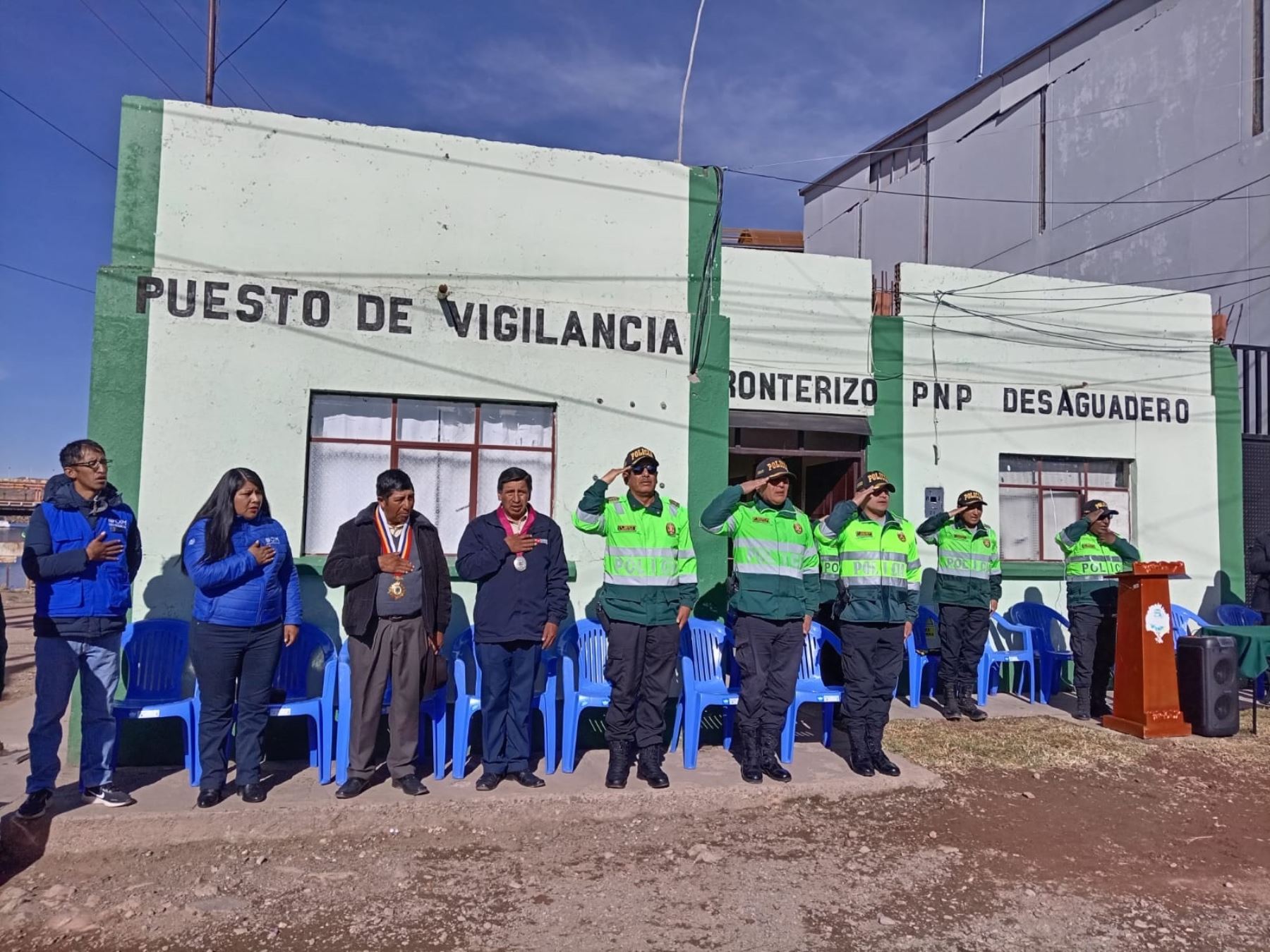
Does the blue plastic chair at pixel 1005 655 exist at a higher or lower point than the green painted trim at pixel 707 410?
lower

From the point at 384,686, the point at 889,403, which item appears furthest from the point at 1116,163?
the point at 384,686

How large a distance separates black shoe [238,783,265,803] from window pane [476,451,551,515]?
240cm

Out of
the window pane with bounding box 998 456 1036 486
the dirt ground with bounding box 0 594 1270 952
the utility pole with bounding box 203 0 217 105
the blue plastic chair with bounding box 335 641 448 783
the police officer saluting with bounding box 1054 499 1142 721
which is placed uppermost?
the utility pole with bounding box 203 0 217 105

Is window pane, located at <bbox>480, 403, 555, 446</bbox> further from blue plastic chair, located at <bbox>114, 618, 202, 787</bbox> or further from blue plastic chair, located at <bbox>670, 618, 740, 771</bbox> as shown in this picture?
blue plastic chair, located at <bbox>114, 618, 202, 787</bbox>

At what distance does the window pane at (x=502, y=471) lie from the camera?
21.6 ft

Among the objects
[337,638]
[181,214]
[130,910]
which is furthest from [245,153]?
[130,910]

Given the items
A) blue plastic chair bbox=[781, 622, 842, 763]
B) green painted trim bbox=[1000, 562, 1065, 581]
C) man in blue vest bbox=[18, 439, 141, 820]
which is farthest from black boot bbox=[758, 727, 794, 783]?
green painted trim bbox=[1000, 562, 1065, 581]

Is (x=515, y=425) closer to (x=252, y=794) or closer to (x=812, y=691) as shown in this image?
(x=812, y=691)

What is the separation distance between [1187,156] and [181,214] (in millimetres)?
14789

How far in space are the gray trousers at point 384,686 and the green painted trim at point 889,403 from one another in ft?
16.8

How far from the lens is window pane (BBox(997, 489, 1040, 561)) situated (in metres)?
9.10

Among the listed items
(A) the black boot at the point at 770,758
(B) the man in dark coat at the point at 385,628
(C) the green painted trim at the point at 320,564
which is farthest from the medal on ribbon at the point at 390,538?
(A) the black boot at the point at 770,758

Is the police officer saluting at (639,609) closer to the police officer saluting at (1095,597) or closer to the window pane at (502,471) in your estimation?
the window pane at (502,471)

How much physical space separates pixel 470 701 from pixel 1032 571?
604 cm
